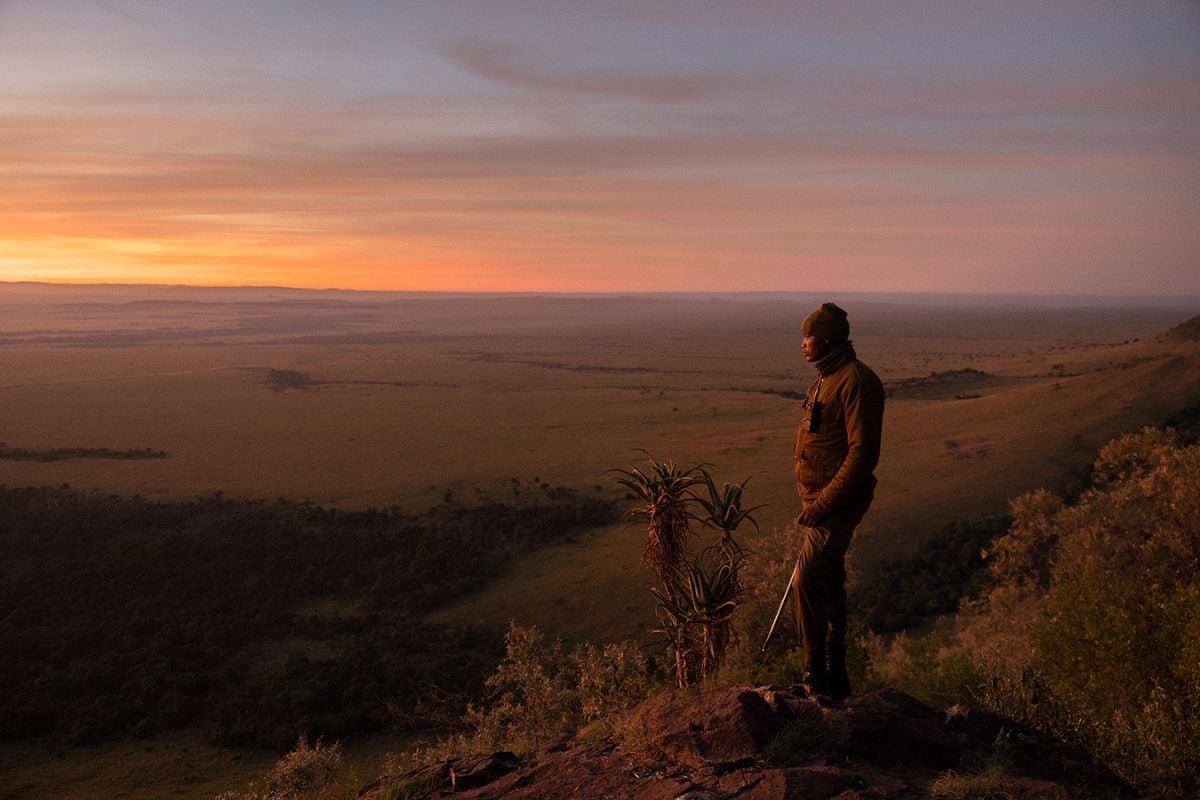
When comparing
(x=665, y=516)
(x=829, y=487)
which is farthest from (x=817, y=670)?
(x=665, y=516)

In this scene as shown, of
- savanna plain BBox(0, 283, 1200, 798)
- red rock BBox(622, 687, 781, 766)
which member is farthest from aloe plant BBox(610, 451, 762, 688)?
savanna plain BBox(0, 283, 1200, 798)

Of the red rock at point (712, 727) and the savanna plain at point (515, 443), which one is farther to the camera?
the savanna plain at point (515, 443)

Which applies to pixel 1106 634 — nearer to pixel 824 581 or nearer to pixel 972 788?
pixel 824 581

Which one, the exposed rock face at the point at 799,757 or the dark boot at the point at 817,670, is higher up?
the dark boot at the point at 817,670

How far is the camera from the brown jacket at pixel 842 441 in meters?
6.12

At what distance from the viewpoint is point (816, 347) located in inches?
259

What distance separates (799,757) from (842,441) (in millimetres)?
2347

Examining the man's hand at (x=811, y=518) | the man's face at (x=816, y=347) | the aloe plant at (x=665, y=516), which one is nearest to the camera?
the man's hand at (x=811, y=518)

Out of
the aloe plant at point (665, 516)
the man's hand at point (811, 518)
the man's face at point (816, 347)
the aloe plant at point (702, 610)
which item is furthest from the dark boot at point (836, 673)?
the aloe plant at point (665, 516)

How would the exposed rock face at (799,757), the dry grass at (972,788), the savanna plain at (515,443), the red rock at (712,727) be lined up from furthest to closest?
the savanna plain at (515,443) → the red rock at (712,727) → the exposed rock face at (799,757) → the dry grass at (972,788)

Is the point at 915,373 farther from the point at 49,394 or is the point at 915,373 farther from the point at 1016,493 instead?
the point at 49,394

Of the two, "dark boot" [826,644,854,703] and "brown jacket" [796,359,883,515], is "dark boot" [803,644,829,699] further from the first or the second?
"brown jacket" [796,359,883,515]

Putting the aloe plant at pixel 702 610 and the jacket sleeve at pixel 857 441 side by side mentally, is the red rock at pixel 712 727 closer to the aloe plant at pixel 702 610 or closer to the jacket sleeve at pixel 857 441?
the jacket sleeve at pixel 857 441

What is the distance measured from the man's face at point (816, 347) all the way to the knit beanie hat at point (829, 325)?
0.05 m
